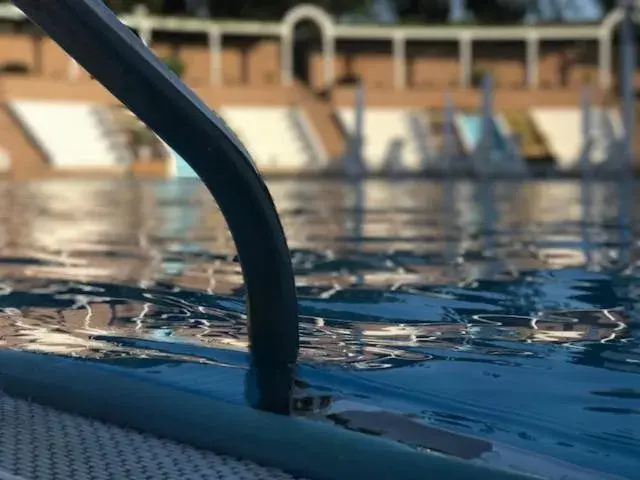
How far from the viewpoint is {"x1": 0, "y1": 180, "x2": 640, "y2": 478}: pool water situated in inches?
75.2

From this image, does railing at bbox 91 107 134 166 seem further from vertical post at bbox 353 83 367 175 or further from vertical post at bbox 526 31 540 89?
vertical post at bbox 526 31 540 89

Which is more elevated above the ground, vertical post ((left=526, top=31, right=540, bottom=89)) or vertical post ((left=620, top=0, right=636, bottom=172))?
vertical post ((left=526, top=31, right=540, bottom=89))

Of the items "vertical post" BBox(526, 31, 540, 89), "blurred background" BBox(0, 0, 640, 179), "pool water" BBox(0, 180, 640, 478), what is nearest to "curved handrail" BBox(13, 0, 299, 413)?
"pool water" BBox(0, 180, 640, 478)

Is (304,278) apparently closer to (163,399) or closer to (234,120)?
(163,399)

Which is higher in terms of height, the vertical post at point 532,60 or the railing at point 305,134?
the vertical post at point 532,60

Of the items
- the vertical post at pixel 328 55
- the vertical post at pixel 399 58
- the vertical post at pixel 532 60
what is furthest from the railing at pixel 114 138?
the vertical post at pixel 532 60

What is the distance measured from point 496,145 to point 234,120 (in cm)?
672

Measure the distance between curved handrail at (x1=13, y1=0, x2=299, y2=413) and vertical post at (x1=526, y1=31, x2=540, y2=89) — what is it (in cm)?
2870

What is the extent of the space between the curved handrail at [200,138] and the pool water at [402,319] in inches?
7.9

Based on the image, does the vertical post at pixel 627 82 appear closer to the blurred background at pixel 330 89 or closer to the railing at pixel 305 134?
the blurred background at pixel 330 89

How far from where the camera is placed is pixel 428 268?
4.20m

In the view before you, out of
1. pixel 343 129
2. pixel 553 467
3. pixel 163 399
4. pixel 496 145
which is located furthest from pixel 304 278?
pixel 343 129

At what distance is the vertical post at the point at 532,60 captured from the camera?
29719 mm

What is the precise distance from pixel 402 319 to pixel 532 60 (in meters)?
28.3
